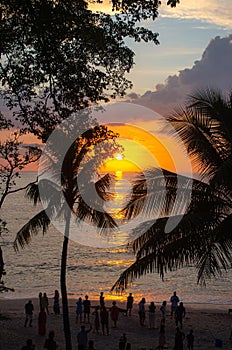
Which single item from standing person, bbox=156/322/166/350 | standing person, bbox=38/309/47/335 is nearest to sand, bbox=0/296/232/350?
standing person, bbox=38/309/47/335

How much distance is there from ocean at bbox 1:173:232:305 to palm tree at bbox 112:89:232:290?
21.2m

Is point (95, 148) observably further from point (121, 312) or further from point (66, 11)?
point (121, 312)

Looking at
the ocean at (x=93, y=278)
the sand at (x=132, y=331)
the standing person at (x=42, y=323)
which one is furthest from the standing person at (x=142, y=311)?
the ocean at (x=93, y=278)

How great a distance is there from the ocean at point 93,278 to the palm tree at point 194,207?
21.2m

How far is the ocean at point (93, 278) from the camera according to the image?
147 feet

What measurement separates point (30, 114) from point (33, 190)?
7.09m

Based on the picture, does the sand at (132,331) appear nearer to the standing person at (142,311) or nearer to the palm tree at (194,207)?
the standing person at (142,311)

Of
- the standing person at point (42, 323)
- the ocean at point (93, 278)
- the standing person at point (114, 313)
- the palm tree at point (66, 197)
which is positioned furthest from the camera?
the ocean at point (93, 278)

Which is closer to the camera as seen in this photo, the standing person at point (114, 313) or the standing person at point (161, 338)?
the standing person at point (161, 338)

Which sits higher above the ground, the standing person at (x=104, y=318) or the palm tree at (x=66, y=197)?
the palm tree at (x=66, y=197)

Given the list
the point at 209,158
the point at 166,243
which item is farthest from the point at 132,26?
the point at 166,243

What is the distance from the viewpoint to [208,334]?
88.0ft

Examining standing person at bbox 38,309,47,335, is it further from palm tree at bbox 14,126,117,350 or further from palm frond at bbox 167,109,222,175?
palm frond at bbox 167,109,222,175

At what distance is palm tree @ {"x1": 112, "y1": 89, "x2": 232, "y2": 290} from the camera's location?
10898 millimetres
